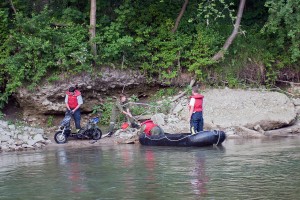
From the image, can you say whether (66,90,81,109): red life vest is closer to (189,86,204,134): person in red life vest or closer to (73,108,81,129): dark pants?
(73,108,81,129): dark pants

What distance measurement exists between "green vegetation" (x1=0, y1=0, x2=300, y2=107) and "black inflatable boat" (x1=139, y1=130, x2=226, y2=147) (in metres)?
4.14

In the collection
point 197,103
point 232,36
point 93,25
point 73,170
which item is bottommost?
point 73,170

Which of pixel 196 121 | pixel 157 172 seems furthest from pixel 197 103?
pixel 157 172

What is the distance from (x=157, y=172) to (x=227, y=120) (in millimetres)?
8245

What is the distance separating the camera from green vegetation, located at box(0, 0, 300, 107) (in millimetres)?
23047

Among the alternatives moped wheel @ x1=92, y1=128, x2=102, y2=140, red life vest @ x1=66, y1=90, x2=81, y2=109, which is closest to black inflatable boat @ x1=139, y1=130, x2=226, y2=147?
moped wheel @ x1=92, y1=128, x2=102, y2=140

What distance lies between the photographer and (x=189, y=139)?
19.0 metres

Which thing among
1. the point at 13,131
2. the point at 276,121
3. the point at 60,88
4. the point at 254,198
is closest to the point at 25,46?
the point at 60,88

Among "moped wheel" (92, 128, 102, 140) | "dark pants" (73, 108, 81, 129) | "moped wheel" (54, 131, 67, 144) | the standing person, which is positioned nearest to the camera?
"moped wheel" (54, 131, 67, 144)

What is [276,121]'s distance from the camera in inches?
870

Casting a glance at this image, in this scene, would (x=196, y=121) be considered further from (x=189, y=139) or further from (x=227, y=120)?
(x=227, y=120)

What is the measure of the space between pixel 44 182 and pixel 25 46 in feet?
32.9

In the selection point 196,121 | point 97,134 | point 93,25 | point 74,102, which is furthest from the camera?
point 93,25

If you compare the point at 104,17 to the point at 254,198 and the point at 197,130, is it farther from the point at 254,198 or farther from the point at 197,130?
the point at 254,198
